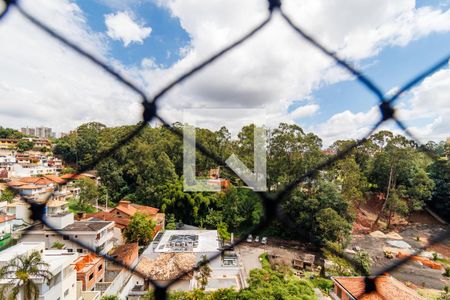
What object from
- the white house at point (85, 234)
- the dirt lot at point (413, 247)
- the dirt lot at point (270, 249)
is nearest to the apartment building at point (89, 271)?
the white house at point (85, 234)

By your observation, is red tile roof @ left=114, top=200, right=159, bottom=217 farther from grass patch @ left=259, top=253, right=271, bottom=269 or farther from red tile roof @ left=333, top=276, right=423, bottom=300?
red tile roof @ left=333, top=276, right=423, bottom=300

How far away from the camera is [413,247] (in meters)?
6.05

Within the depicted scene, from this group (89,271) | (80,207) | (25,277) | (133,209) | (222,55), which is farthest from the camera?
(80,207)

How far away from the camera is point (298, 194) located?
18.8ft

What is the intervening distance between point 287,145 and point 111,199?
6.07 metres

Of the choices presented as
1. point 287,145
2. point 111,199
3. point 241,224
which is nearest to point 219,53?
point 287,145

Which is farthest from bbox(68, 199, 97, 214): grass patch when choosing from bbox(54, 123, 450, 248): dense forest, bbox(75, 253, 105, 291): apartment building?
bbox(75, 253, 105, 291): apartment building

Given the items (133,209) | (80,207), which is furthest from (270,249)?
(80,207)

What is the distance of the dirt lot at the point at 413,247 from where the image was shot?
207 inches

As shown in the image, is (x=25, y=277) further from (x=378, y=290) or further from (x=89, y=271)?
(x=378, y=290)

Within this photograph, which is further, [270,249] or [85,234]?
[270,249]

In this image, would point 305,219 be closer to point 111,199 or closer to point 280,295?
point 280,295

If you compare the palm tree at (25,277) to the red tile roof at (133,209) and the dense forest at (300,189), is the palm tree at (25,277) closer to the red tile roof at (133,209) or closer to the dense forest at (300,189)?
the dense forest at (300,189)

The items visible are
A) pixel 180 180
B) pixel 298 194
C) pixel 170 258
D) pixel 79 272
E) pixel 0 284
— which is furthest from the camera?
pixel 180 180
